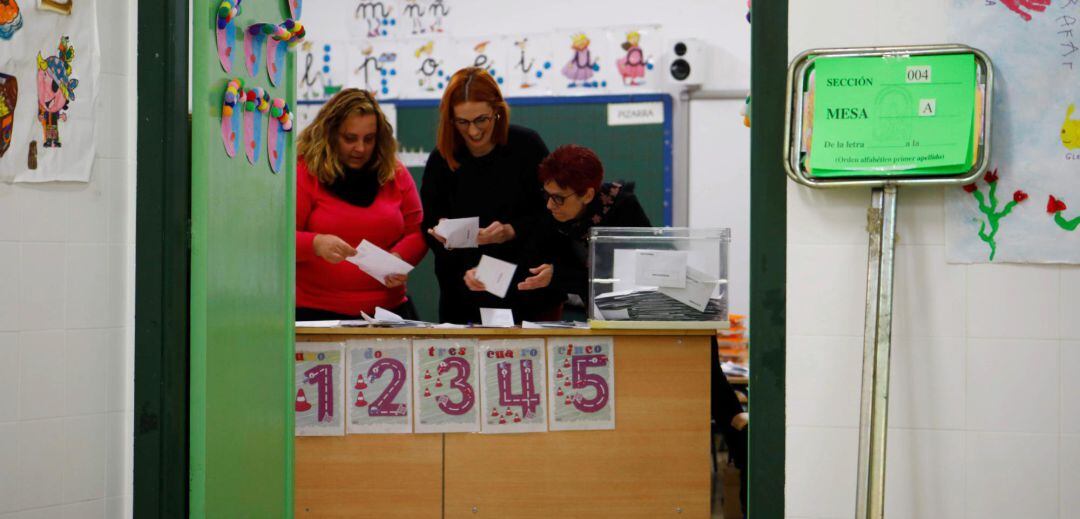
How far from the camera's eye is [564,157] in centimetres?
338

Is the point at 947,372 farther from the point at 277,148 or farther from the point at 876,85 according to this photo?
the point at 277,148

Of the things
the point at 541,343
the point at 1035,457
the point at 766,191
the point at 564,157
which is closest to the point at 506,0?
the point at 564,157

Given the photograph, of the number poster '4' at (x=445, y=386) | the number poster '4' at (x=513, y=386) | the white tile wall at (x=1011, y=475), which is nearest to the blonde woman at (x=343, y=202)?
the number poster '4' at (x=445, y=386)

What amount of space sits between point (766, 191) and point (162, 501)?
1474 millimetres

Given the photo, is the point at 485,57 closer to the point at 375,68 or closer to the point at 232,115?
the point at 375,68

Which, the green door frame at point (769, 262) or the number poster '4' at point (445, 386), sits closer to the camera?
the green door frame at point (769, 262)

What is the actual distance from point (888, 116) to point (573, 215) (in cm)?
159

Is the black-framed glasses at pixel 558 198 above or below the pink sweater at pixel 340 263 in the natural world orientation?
above

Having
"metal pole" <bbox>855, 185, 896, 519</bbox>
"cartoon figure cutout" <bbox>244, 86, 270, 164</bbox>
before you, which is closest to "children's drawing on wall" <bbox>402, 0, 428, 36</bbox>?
"cartoon figure cutout" <bbox>244, 86, 270, 164</bbox>

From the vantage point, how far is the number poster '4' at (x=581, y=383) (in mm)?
2994

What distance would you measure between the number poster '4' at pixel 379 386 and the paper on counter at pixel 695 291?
2.76 feet

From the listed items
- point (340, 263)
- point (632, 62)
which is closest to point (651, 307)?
point (340, 263)

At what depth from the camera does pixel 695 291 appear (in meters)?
3.00

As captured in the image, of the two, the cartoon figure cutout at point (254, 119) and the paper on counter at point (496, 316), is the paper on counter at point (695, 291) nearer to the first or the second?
the paper on counter at point (496, 316)
